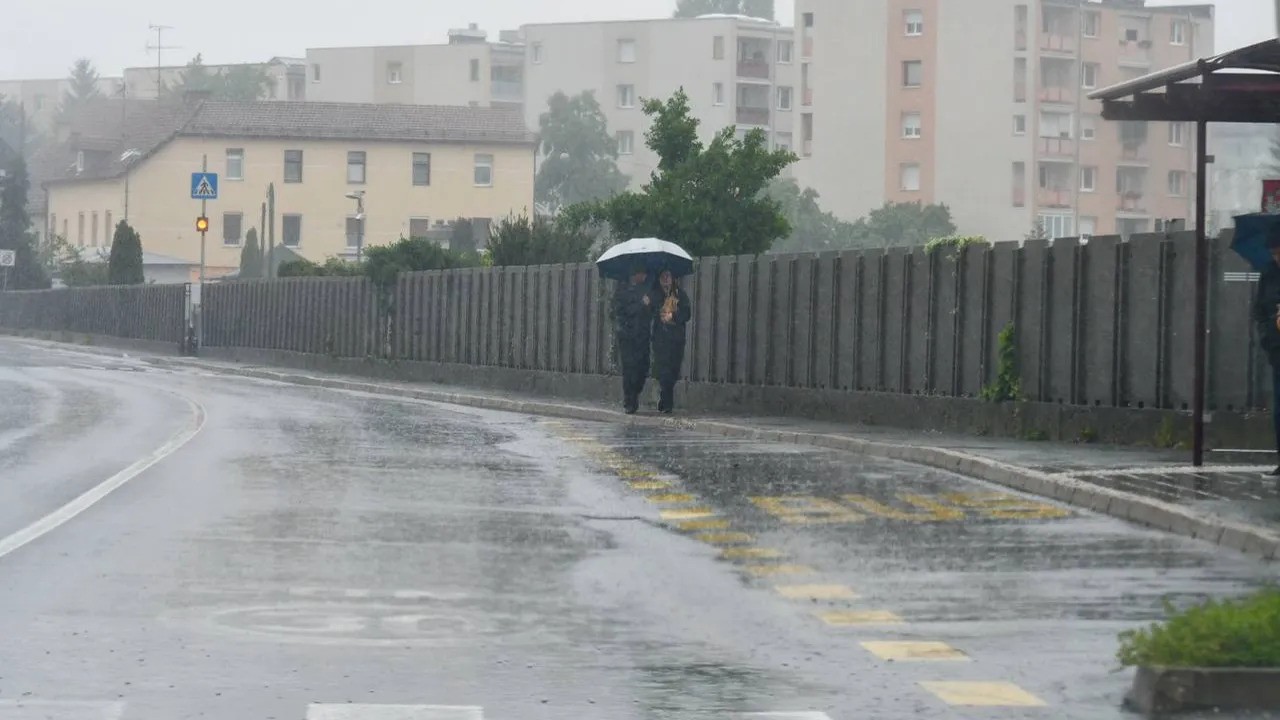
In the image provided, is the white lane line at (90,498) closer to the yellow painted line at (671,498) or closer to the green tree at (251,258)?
the yellow painted line at (671,498)

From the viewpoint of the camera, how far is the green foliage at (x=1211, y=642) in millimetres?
7570

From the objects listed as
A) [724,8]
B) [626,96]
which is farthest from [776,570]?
[724,8]

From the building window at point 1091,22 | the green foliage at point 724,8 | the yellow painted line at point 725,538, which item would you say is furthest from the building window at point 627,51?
the yellow painted line at point 725,538

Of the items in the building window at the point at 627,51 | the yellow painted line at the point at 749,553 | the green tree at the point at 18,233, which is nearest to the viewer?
the yellow painted line at the point at 749,553

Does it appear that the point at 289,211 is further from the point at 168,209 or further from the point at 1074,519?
the point at 1074,519

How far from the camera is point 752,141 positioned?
38750 mm

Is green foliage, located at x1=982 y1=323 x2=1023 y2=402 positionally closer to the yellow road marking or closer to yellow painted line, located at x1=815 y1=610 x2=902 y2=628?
the yellow road marking

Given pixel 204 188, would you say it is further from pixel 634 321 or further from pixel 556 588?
pixel 556 588

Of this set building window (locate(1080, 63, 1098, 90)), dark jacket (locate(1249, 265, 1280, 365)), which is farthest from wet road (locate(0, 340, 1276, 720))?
building window (locate(1080, 63, 1098, 90))

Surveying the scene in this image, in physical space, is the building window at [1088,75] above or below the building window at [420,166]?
above

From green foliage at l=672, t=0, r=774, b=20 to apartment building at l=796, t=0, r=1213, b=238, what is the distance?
6782cm

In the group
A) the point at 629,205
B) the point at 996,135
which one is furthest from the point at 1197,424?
the point at 996,135

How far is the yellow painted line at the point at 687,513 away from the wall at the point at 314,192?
9323cm

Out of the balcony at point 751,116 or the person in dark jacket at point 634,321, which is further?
the balcony at point 751,116
